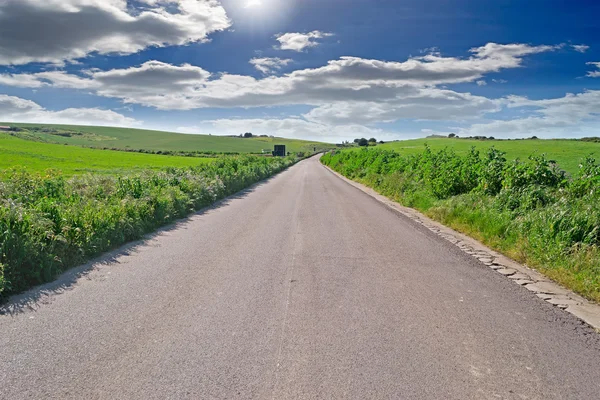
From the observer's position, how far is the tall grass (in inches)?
240

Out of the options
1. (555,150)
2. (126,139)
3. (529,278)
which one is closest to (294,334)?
(529,278)

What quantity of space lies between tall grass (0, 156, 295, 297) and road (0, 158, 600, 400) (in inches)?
28.2

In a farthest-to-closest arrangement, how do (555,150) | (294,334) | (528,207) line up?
(555,150) < (528,207) < (294,334)

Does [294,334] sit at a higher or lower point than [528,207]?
lower

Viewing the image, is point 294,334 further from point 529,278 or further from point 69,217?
point 69,217

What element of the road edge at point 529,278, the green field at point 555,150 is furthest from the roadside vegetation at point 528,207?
the green field at point 555,150

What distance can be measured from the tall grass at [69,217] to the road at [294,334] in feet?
2.35

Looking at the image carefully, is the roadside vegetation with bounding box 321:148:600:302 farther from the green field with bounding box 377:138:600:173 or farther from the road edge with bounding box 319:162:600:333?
the green field with bounding box 377:138:600:173

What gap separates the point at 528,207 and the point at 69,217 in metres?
10.4

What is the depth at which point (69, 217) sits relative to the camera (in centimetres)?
787

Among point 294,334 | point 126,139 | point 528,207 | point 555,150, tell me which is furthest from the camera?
point 126,139

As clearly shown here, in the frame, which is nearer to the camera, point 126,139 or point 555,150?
point 555,150

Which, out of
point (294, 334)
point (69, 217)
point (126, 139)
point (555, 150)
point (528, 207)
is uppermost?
point (555, 150)

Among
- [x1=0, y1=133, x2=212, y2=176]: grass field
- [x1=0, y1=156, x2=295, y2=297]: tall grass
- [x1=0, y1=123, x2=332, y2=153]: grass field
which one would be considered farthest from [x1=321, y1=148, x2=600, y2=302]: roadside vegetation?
[x1=0, y1=123, x2=332, y2=153]: grass field
